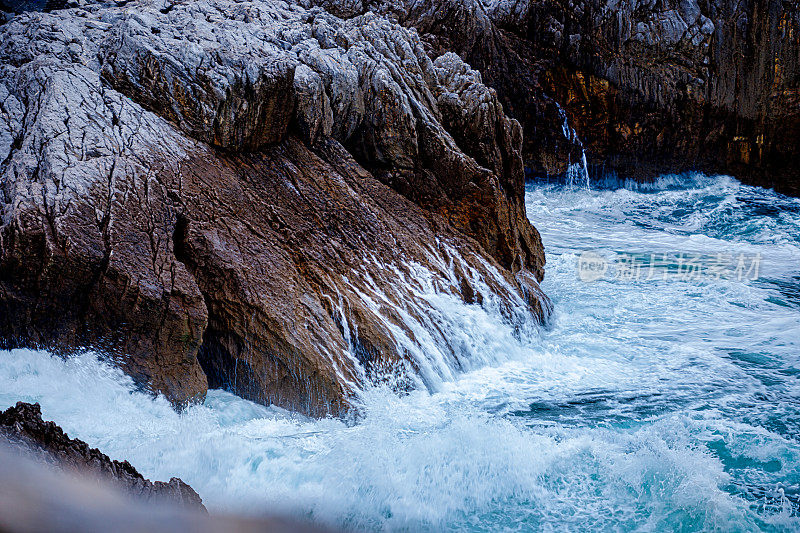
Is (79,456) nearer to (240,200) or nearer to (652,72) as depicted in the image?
(240,200)

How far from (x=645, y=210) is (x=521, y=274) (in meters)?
7.12

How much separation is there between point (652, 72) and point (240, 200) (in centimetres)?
1149

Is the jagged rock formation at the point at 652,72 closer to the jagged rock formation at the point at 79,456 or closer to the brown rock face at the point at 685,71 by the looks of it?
the brown rock face at the point at 685,71

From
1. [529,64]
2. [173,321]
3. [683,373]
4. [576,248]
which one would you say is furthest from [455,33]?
[173,321]

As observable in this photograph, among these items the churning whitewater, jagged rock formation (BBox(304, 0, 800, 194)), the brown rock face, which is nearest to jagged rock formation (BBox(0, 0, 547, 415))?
the churning whitewater

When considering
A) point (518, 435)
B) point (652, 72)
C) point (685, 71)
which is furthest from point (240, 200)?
point (685, 71)

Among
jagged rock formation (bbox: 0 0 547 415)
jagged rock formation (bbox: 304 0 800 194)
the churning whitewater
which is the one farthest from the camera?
jagged rock formation (bbox: 304 0 800 194)

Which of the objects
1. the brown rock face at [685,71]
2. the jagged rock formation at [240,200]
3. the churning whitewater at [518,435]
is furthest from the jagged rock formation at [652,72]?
the churning whitewater at [518,435]

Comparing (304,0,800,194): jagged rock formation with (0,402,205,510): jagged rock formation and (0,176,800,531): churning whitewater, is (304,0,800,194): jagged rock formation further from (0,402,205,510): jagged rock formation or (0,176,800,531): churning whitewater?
(0,402,205,510): jagged rock formation

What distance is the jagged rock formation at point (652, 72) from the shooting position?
540 inches

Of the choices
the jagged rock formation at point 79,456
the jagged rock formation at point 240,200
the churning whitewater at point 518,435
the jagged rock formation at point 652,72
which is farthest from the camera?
the jagged rock formation at point 652,72

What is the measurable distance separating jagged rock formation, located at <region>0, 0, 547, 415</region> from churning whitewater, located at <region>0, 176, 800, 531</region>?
0.30 metres

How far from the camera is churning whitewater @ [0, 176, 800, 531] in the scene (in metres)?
3.56

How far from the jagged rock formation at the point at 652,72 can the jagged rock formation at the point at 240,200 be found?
738 centimetres
